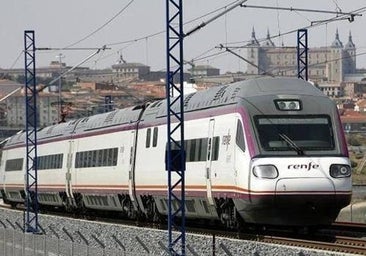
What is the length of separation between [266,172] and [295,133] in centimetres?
139

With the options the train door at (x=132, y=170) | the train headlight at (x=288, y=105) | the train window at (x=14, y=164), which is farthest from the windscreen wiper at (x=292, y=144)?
the train window at (x=14, y=164)

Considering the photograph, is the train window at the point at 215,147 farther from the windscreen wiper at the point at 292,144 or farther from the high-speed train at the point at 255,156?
the windscreen wiper at the point at 292,144

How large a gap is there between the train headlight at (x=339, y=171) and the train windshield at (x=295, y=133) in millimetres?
546

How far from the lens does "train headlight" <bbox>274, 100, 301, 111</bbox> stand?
24.3 metres

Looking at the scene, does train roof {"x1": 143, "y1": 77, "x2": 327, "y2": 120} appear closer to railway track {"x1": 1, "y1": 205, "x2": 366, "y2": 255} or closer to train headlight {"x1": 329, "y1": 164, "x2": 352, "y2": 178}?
train headlight {"x1": 329, "y1": 164, "x2": 352, "y2": 178}

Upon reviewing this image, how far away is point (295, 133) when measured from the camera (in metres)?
23.8

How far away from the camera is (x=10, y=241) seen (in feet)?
95.3

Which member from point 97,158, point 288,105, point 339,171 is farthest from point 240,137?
point 97,158

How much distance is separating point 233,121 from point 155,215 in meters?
7.88

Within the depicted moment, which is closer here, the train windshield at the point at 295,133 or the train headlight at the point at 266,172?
the train headlight at the point at 266,172

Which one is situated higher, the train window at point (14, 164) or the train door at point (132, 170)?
the train door at point (132, 170)

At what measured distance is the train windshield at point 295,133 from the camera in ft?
77.2

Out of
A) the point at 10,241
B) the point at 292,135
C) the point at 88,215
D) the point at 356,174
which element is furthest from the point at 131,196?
the point at 356,174

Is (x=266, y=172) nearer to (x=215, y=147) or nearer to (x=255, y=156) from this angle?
(x=255, y=156)
